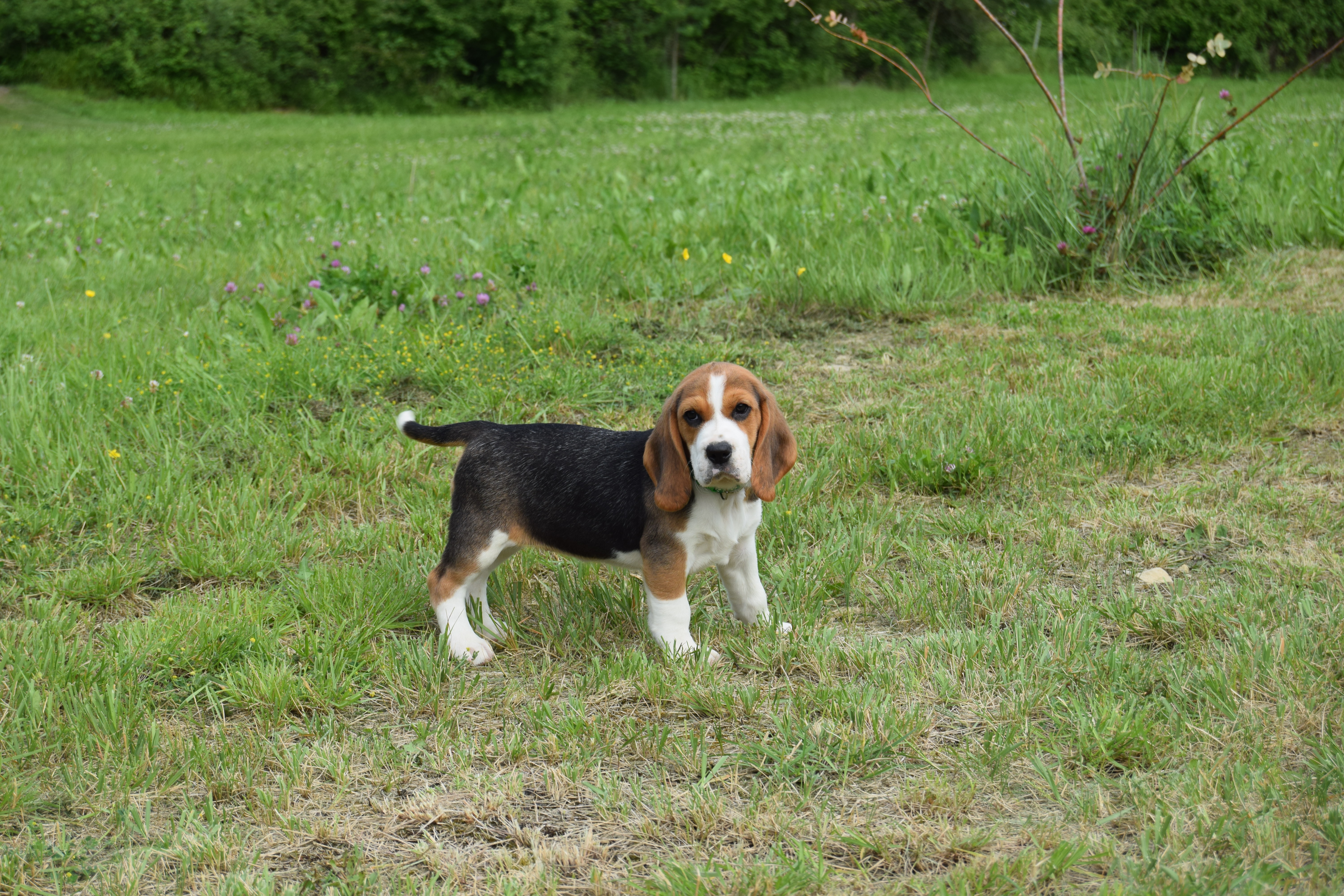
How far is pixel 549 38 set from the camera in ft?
107

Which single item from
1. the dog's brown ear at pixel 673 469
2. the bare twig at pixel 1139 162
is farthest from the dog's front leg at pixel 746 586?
the bare twig at pixel 1139 162

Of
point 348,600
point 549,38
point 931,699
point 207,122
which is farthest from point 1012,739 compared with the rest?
point 549,38

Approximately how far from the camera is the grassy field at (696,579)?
7.69 ft

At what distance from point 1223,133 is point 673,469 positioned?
4836 mm

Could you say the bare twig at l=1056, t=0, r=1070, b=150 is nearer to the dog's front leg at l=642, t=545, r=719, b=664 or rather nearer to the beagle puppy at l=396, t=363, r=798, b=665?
the beagle puppy at l=396, t=363, r=798, b=665

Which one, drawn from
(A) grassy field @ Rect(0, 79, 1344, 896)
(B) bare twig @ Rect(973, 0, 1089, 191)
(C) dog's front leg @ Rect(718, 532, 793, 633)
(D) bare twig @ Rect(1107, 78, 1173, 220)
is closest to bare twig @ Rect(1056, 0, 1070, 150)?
(B) bare twig @ Rect(973, 0, 1089, 191)

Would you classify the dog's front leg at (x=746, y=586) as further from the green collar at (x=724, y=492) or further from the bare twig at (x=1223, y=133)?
the bare twig at (x=1223, y=133)

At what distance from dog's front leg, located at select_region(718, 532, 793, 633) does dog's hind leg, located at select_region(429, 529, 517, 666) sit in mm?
669

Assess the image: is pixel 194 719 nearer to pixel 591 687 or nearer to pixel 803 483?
pixel 591 687

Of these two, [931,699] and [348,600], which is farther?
[348,600]

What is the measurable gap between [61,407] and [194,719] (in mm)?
2461

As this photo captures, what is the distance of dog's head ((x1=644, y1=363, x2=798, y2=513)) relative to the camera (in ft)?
8.85

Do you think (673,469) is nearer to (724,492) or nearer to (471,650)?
(724,492)

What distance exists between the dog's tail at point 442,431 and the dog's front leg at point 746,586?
90 centimetres
